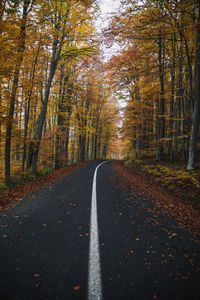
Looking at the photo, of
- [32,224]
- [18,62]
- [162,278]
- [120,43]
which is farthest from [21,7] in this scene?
[162,278]

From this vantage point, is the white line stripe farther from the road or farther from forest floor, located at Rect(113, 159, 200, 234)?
forest floor, located at Rect(113, 159, 200, 234)

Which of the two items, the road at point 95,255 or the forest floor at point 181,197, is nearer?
the road at point 95,255

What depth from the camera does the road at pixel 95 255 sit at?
1935 mm

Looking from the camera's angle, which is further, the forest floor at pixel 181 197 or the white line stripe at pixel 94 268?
the forest floor at pixel 181 197

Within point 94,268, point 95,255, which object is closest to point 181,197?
point 95,255

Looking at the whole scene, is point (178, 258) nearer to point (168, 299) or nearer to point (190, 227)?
point (168, 299)

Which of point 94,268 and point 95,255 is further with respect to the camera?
point 95,255

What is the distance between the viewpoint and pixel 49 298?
1.82 meters

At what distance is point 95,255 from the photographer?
102 inches

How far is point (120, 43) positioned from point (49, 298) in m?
10.6

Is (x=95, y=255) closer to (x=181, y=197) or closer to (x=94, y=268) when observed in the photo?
(x=94, y=268)

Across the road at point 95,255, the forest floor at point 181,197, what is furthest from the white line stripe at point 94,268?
the forest floor at point 181,197

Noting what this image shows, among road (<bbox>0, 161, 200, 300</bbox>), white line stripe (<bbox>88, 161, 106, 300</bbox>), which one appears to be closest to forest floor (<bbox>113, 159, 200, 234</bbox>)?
road (<bbox>0, 161, 200, 300</bbox>)

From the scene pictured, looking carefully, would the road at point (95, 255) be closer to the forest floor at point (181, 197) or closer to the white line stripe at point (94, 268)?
the white line stripe at point (94, 268)
